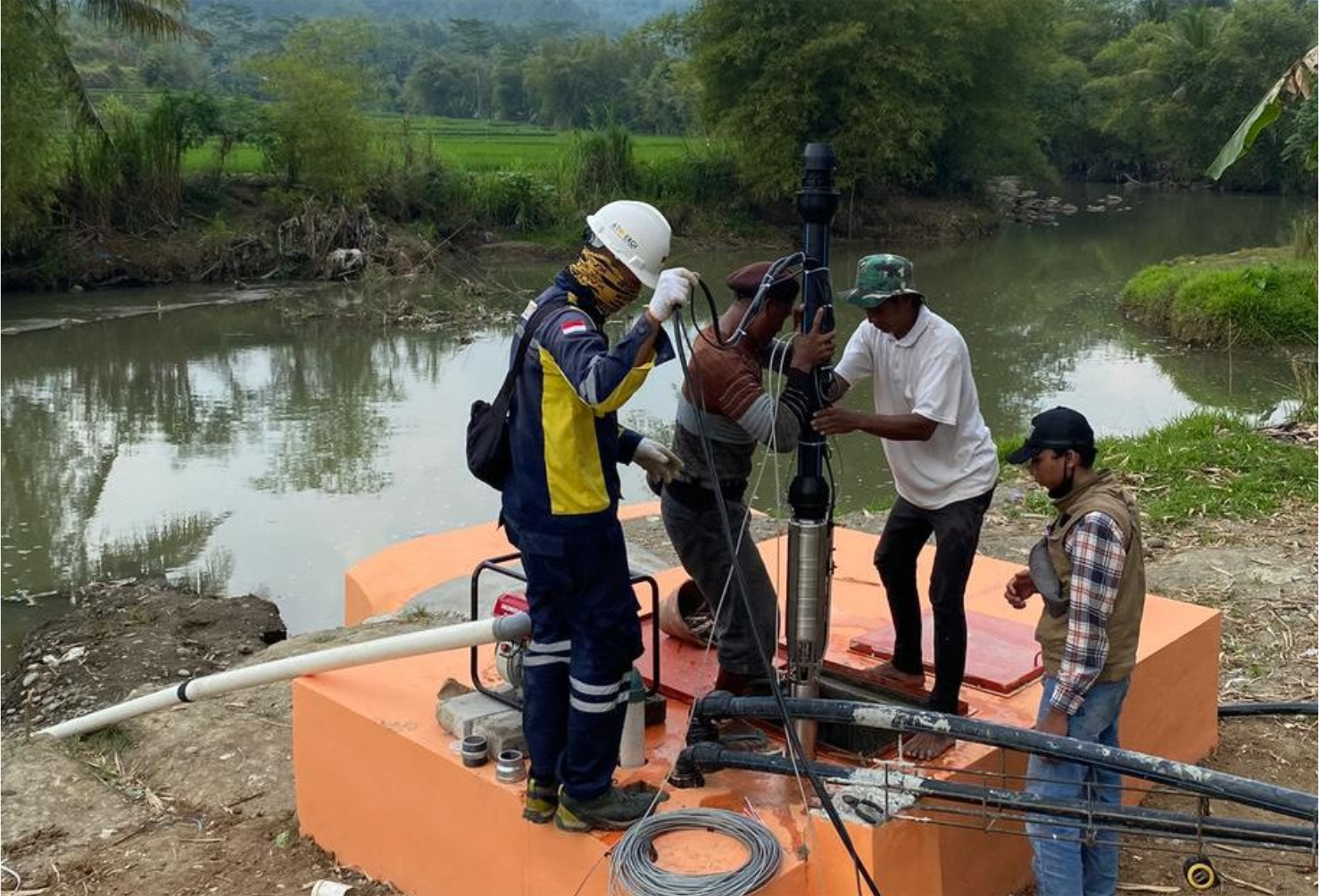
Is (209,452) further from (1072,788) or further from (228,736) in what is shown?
(1072,788)

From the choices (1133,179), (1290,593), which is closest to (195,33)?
(1290,593)

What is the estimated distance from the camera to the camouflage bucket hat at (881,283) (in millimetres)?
3900

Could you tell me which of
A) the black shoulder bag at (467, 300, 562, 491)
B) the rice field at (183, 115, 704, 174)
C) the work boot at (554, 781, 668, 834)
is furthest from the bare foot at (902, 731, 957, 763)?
the rice field at (183, 115, 704, 174)

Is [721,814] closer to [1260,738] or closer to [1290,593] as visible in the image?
[1260,738]

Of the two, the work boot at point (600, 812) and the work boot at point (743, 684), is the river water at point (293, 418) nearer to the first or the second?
the work boot at point (743, 684)

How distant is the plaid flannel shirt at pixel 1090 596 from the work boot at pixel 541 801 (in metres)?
1.50

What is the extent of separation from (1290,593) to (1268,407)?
7.62 meters

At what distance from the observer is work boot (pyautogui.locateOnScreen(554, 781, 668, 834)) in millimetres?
3742

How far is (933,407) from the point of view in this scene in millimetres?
3934

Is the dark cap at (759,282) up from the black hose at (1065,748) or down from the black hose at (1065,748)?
up

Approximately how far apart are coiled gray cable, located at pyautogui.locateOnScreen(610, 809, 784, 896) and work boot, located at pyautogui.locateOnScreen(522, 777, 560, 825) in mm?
309

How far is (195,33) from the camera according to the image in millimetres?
25453

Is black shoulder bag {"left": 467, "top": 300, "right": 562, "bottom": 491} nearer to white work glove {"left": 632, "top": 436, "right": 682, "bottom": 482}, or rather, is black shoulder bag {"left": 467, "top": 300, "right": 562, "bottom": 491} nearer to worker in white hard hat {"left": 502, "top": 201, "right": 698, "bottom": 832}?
worker in white hard hat {"left": 502, "top": 201, "right": 698, "bottom": 832}

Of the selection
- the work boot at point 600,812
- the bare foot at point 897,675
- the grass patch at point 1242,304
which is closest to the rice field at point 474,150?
the grass patch at point 1242,304
